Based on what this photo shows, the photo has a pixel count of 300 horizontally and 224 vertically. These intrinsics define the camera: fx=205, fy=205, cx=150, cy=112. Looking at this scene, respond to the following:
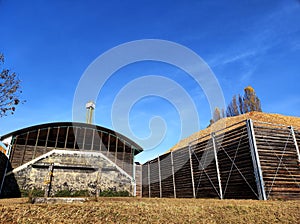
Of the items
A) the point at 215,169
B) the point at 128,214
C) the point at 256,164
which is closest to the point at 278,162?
the point at 256,164

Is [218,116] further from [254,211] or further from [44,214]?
[44,214]

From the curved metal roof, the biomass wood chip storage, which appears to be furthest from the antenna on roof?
the biomass wood chip storage

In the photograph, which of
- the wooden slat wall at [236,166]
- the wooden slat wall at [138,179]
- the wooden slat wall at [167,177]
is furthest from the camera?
the wooden slat wall at [138,179]

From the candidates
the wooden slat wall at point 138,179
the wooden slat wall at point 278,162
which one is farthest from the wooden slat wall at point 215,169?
the wooden slat wall at point 138,179

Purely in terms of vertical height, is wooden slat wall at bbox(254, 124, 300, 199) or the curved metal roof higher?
the curved metal roof

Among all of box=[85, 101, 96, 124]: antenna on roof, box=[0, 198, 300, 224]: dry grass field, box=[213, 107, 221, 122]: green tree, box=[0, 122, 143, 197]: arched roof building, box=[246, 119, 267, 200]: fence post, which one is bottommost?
box=[0, 198, 300, 224]: dry grass field

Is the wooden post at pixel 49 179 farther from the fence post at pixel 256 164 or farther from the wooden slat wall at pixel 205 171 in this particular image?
the fence post at pixel 256 164

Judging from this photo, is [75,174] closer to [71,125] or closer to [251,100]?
[71,125]

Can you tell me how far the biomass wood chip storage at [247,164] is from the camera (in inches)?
320

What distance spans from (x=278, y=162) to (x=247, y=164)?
1274mm

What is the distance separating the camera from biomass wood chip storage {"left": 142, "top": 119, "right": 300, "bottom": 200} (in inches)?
320

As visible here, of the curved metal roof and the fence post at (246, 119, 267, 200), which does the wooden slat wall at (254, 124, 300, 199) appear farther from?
the curved metal roof

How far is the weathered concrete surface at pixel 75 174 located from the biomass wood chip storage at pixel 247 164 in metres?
7.60

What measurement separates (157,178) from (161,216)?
44.8 ft
